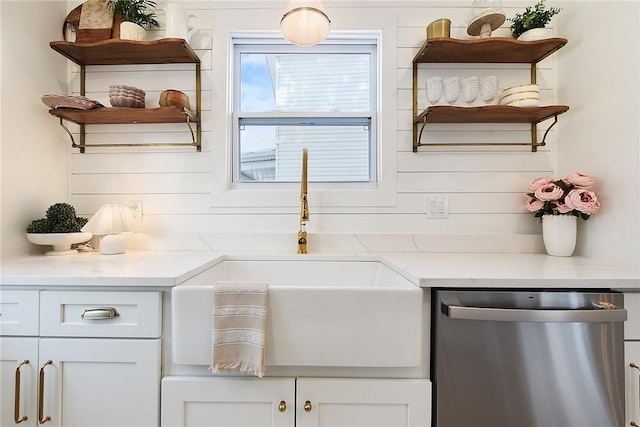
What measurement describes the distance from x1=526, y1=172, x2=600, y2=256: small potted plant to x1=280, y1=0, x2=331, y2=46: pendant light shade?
4.13 feet

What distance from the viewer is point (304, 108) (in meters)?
1.81

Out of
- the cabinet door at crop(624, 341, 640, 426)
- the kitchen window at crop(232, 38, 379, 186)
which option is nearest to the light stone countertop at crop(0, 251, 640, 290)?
the cabinet door at crop(624, 341, 640, 426)

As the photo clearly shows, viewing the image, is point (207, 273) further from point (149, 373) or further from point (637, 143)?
point (637, 143)

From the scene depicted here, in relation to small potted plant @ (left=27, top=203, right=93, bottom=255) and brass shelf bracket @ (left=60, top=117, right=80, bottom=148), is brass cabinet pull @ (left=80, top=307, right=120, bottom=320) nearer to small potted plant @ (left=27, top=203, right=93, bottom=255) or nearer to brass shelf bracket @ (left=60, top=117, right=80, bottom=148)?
small potted plant @ (left=27, top=203, right=93, bottom=255)

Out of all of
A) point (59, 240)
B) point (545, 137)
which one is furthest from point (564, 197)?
point (59, 240)

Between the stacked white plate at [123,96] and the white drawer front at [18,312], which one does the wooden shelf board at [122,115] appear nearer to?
the stacked white plate at [123,96]

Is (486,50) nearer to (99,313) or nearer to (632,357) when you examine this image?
(632,357)

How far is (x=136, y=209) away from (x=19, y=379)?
2.94ft

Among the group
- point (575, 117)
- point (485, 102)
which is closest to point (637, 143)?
point (575, 117)

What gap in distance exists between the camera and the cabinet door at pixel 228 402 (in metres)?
0.96

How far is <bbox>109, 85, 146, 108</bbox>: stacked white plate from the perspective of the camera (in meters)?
1.50

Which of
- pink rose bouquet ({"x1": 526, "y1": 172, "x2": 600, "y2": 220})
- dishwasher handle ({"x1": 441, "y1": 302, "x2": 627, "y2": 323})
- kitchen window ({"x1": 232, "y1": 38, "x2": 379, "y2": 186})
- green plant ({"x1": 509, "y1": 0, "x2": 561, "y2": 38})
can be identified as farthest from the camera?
kitchen window ({"x1": 232, "y1": 38, "x2": 379, "y2": 186})

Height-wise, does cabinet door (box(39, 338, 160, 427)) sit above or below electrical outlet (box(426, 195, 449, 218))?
below

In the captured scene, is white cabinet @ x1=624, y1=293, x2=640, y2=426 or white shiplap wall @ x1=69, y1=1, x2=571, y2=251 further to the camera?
white shiplap wall @ x1=69, y1=1, x2=571, y2=251
